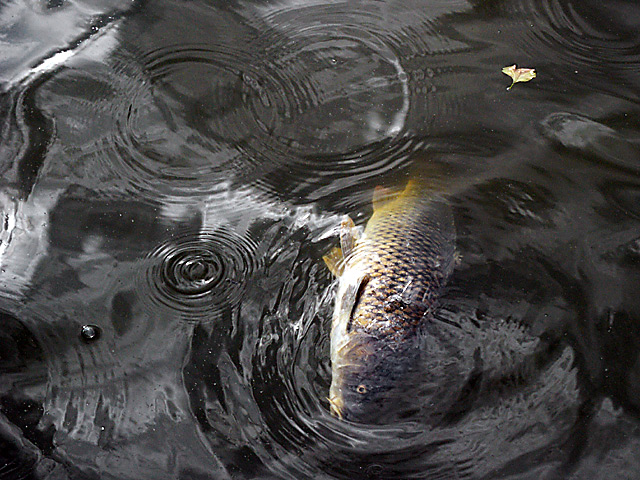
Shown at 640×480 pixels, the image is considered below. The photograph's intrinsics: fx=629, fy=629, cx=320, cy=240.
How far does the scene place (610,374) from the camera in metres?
3.27

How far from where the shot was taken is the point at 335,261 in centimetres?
337

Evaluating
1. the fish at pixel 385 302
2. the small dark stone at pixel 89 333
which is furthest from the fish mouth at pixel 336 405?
the small dark stone at pixel 89 333

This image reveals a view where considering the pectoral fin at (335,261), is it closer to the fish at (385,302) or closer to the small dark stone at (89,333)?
the fish at (385,302)

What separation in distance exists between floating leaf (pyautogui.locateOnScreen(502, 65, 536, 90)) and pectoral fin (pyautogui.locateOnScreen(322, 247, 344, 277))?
1.80 metres

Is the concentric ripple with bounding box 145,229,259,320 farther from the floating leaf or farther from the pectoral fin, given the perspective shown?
the floating leaf

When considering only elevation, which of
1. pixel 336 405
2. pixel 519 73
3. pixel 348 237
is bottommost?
Answer: pixel 336 405

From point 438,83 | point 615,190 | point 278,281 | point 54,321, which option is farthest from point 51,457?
point 615,190

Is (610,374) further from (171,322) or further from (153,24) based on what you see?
(153,24)

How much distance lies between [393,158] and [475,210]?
1.93 feet

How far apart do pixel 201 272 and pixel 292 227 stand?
1.87ft

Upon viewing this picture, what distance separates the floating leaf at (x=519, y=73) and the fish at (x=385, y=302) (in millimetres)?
1415

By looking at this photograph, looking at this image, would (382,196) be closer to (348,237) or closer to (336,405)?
(348,237)

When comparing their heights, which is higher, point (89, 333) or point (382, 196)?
point (382, 196)

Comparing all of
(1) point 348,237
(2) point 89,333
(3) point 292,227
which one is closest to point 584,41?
(1) point 348,237
